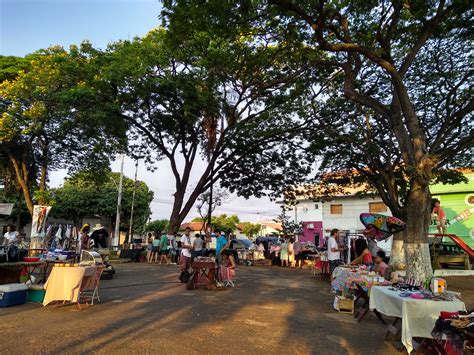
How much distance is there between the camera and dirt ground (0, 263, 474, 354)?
18.1ft

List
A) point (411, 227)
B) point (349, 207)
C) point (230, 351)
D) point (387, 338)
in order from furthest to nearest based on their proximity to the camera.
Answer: point (349, 207) → point (411, 227) → point (387, 338) → point (230, 351)

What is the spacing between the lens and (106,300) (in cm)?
891

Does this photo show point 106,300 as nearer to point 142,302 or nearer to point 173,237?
point 142,302

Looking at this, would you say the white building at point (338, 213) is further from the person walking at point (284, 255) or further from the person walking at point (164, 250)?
the person walking at point (164, 250)

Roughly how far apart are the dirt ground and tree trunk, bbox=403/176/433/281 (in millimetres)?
1746

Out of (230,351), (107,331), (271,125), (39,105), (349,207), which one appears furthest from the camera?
(349,207)

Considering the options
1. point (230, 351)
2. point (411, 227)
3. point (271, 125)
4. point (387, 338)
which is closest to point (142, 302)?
point (230, 351)

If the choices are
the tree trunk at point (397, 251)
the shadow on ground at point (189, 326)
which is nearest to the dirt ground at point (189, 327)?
the shadow on ground at point (189, 326)

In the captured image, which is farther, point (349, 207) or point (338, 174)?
point (349, 207)

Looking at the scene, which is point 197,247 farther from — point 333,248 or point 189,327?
point 189,327

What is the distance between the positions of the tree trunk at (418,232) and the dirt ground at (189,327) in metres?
1.75

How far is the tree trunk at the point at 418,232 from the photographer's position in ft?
29.9

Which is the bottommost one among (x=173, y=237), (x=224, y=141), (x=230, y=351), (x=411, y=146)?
(x=230, y=351)

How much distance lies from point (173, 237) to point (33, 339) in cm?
1494
